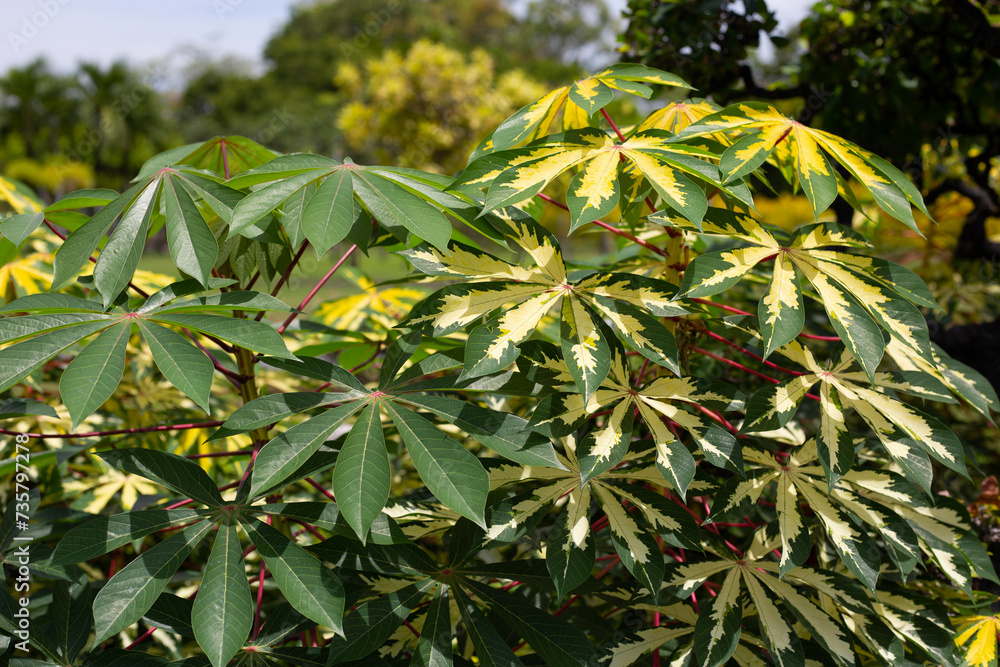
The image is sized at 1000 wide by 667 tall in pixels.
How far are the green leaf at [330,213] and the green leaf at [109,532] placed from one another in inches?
17.7

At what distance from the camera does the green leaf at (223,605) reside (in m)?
0.76

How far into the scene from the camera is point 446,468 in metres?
0.82

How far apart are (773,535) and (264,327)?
0.87 meters

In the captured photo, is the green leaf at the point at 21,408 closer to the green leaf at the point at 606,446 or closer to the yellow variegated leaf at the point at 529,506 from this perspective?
the yellow variegated leaf at the point at 529,506

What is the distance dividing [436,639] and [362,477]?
0.92 feet

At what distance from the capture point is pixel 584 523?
95 centimetres

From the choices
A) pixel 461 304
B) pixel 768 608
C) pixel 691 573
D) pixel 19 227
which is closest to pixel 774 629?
pixel 768 608

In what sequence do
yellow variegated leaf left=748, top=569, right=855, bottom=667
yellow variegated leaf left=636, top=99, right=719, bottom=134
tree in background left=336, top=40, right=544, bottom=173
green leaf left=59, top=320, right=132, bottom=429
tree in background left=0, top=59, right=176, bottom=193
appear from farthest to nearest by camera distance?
tree in background left=0, top=59, right=176, bottom=193 < tree in background left=336, top=40, right=544, bottom=173 < yellow variegated leaf left=636, top=99, right=719, bottom=134 < yellow variegated leaf left=748, top=569, right=855, bottom=667 < green leaf left=59, top=320, right=132, bottom=429

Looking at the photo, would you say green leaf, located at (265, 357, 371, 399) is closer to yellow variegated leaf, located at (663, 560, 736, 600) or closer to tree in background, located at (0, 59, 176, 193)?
yellow variegated leaf, located at (663, 560, 736, 600)

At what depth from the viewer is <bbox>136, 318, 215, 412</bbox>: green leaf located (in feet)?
2.58

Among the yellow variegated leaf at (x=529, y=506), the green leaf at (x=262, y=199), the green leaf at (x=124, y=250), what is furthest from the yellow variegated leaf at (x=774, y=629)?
the green leaf at (x=124, y=250)

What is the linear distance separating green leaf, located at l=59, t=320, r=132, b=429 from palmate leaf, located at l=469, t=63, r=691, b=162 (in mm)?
647

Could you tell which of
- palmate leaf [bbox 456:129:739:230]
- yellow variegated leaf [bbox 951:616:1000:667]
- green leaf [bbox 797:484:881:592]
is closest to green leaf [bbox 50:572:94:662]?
palmate leaf [bbox 456:129:739:230]

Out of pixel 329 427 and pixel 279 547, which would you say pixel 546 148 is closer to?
pixel 329 427
